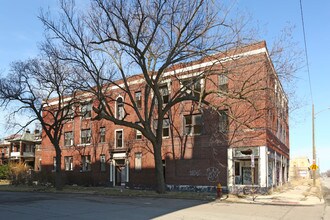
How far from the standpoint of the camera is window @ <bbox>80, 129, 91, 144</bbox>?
41950mm

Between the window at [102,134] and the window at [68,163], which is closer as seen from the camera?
the window at [102,134]

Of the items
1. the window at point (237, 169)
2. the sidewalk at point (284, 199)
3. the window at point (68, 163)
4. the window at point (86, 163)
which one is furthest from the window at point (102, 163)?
the sidewalk at point (284, 199)

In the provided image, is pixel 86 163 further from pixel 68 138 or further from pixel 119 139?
pixel 119 139

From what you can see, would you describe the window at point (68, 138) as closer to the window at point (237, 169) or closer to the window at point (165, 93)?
the window at point (165, 93)

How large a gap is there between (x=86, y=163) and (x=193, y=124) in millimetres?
16070

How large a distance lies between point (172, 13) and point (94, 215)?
533 inches

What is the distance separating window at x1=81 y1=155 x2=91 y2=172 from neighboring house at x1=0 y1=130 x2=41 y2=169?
84.1ft

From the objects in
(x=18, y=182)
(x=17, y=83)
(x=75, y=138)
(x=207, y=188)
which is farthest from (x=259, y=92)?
(x=18, y=182)

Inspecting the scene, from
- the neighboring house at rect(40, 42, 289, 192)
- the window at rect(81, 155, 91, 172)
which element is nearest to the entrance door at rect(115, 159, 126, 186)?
the neighboring house at rect(40, 42, 289, 192)

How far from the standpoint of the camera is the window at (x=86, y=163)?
41500mm

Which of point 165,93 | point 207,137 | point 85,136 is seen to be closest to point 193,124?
point 207,137

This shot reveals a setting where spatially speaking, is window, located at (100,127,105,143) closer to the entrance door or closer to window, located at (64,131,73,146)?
the entrance door

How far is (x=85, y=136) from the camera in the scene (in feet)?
139

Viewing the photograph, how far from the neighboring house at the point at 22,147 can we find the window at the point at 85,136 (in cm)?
2529
